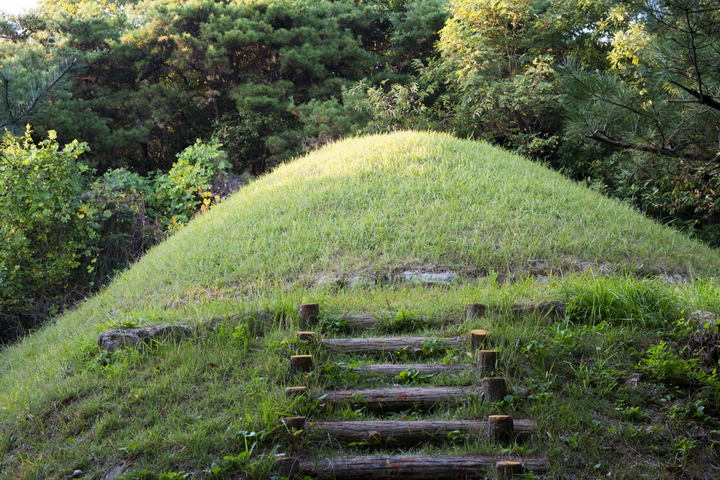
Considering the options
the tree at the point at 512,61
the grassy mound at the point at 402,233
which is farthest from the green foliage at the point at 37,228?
the tree at the point at 512,61

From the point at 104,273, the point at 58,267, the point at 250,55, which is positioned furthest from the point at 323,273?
the point at 250,55

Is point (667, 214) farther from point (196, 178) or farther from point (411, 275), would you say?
point (196, 178)

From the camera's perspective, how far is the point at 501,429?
3.03 m


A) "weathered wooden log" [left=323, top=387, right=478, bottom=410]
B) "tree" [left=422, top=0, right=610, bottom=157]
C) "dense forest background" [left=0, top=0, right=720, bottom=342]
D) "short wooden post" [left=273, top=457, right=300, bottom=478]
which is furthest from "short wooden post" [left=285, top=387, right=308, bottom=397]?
"tree" [left=422, top=0, right=610, bottom=157]

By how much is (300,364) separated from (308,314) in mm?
644

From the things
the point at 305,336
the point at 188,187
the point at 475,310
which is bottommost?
the point at 305,336

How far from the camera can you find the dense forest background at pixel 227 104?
8109mm

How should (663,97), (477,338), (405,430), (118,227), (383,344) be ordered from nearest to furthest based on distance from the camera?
(405,430) < (477,338) < (383,344) < (663,97) < (118,227)

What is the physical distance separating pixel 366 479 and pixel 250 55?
13452 millimetres

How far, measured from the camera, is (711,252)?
6.78 metres

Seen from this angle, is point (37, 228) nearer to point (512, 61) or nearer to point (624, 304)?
point (624, 304)

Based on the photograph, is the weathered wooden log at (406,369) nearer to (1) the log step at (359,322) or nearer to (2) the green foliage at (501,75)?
(1) the log step at (359,322)

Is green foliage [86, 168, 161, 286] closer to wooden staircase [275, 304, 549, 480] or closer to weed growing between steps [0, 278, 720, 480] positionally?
weed growing between steps [0, 278, 720, 480]

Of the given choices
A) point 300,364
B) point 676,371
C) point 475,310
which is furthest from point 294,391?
point 676,371
